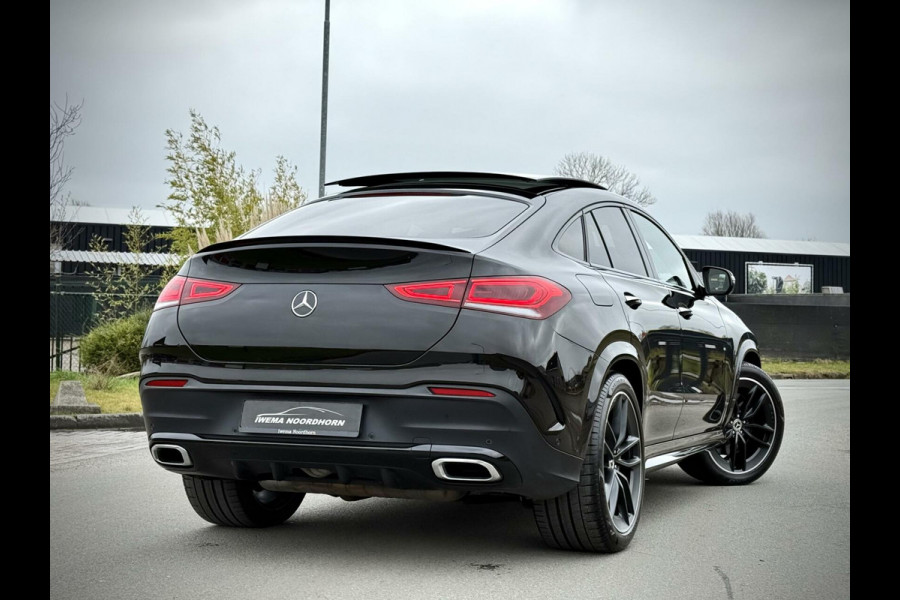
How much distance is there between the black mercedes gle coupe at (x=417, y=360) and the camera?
4.18m

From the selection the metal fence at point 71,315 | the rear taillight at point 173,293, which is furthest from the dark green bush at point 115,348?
the rear taillight at point 173,293

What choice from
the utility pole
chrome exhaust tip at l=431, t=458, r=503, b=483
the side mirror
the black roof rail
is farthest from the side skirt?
the utility pole

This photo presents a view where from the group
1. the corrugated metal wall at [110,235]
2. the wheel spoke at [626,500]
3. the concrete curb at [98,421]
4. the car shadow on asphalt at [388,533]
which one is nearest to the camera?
the car shadow on asphalt at [388,533]

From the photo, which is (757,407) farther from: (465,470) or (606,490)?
(465,470)

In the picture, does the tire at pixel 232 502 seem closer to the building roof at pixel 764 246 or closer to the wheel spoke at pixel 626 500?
the wheel spoke at pixel 626 500

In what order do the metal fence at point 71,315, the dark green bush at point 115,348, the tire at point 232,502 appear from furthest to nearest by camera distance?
the metal fence at point 71,315, the dark green bush at point 115,348, the tire at point 232,502

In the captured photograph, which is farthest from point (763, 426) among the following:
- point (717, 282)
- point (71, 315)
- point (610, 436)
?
point (71, 315)

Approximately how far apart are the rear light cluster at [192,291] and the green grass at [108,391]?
6999 millimetres

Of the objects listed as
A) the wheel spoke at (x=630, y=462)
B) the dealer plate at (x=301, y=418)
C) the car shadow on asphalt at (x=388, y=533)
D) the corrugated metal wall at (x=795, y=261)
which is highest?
the corrugated metal wall at (x=795, y=261)

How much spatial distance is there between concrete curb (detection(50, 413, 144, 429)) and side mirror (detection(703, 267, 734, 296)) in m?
6.20

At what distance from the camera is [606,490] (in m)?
4.82

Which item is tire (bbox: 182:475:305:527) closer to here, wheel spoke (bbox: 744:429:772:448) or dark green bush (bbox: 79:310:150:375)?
wheel spoke (bbox: 744:429:772:448)

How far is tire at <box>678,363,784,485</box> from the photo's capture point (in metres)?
7.23

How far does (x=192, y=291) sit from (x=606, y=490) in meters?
2.04
